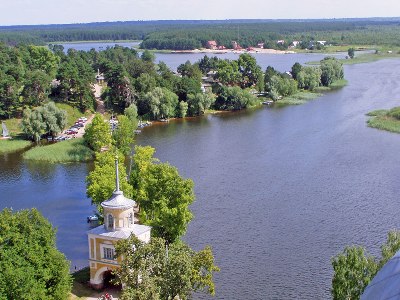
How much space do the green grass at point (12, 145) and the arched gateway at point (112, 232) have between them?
87.5 feet

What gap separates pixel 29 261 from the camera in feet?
60.7

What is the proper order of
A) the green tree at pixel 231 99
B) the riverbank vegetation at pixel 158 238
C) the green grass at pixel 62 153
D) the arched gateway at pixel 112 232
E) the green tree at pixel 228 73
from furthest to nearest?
the green tree at pixel 228 73, the green tree at pixel 231 99, the green grass at pixel 62 153, the arched gateway at pixel 112 232, the riverbank vegetation at pixel 158 238

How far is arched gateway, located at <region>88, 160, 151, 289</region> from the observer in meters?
20.3

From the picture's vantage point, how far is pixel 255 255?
25156 mm

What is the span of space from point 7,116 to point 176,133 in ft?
50.1

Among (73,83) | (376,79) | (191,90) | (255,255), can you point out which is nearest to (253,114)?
(191,90)

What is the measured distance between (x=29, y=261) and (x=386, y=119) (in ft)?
137

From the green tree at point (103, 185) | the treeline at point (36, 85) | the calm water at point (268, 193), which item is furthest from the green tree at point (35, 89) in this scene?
the green tree at point (103, 185)

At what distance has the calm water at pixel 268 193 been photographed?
2445 centimetres

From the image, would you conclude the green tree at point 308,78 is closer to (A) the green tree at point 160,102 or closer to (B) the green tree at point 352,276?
(A) the green tree at point 160,102

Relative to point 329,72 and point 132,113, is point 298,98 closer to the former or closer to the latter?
point 329,72

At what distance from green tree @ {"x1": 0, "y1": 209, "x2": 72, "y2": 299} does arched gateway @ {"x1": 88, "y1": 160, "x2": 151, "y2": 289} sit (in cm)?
156

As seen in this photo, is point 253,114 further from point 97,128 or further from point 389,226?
point 389,226

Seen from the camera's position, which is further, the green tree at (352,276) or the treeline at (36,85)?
the treeline at (36,85)
